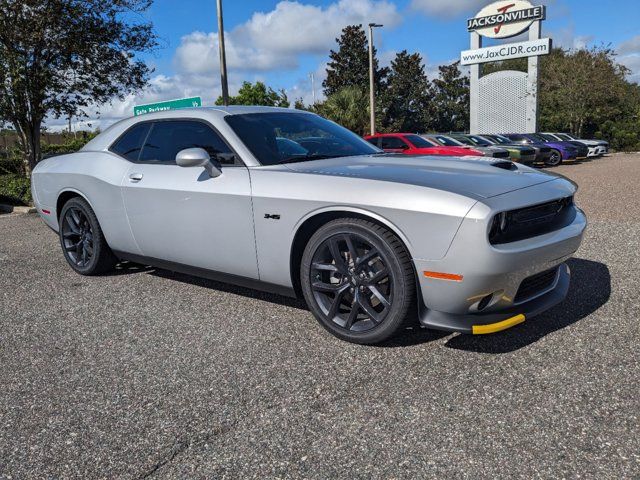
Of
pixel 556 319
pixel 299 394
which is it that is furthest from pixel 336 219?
pixel 556 319

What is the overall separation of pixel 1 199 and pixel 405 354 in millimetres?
11003

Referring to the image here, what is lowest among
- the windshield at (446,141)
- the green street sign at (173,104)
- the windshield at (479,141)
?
the windshield at (479,141)

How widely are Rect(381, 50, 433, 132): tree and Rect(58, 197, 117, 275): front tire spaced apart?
5838 cm

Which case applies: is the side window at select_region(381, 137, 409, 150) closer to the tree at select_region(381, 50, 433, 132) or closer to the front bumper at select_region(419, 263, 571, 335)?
the front bumper at select_region(419, 263, 571, 335)

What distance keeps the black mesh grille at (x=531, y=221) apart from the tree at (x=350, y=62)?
5694 centimetres

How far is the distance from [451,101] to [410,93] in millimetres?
5646

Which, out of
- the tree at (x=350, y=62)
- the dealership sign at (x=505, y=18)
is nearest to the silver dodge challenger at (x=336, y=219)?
the dealership sign at (x=505, y=18)

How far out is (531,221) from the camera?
3076 millimetres

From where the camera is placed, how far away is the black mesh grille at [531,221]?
285cm

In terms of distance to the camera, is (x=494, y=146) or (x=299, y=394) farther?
(x=494, y=146)

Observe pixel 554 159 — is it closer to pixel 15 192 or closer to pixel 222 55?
pixel 222 55

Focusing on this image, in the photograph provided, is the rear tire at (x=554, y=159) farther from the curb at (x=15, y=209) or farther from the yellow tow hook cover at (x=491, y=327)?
the yellow tow hook cover at (x=491, y=327)

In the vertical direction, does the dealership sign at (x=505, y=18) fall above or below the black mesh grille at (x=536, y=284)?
above

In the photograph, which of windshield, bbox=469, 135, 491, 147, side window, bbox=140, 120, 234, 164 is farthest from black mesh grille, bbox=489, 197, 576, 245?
windshield, bbox=469, 135, 491, 147
